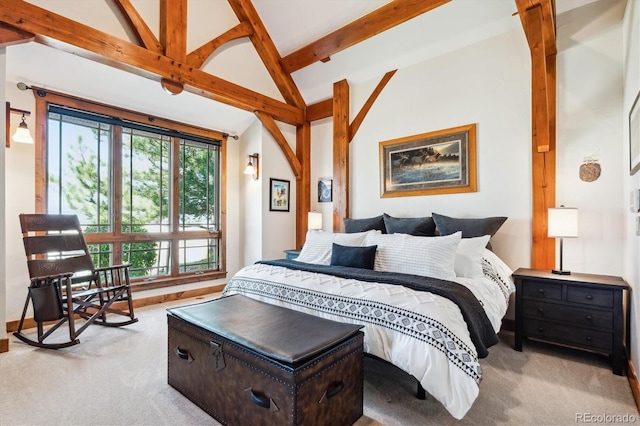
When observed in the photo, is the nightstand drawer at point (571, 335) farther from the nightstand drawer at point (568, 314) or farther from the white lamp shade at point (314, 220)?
the white lamp shade at point (314, 220)

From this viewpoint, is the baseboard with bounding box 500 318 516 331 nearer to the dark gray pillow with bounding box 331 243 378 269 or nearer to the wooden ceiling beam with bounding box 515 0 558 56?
the dark gray pillow with bounding box 331 243 378 269

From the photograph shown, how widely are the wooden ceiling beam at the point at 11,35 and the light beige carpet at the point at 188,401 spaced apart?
8.37ft

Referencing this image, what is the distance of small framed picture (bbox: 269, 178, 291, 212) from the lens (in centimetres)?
482

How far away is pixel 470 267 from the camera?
253 centimetres

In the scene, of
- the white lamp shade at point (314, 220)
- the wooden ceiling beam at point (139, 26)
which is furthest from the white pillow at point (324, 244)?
the wooden ceiling beam at point (139, 26)

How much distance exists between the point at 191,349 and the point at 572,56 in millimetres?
4017

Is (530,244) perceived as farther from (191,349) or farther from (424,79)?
(191,349)

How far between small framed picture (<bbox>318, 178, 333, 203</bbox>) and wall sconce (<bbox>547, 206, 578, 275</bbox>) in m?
2.83

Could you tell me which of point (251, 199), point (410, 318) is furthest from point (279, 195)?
point (410, 318)

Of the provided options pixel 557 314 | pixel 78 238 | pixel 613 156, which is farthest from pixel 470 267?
pixel 78 238

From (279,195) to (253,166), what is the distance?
605 mm

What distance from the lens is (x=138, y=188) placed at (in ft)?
13.5

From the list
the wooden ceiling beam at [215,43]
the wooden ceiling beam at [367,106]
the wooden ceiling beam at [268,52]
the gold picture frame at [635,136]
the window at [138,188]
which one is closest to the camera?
the gold picture frame at [635,136]

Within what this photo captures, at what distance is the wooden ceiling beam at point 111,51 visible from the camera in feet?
Answer: 8.38
